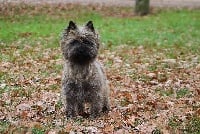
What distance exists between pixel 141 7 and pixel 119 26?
6909 millimetres

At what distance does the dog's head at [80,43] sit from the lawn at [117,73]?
3.57 feet

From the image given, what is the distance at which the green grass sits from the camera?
23969 mm

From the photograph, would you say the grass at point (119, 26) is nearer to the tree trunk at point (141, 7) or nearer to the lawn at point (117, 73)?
the lawn at point (117, 73)

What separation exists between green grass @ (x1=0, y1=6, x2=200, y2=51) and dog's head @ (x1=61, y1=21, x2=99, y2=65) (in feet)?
39.5

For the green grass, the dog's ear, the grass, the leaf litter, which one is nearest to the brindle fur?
the dog's ear

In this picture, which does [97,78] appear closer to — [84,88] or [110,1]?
[84,88]

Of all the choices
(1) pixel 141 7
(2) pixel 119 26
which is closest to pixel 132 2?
(1) pixel 141 7

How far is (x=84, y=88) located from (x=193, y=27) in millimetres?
19475

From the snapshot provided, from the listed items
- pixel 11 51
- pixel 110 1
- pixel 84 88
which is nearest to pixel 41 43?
pixel 11 51

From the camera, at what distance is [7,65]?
16.8 metres

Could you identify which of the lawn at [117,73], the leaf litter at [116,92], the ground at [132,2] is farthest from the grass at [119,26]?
the leaf litter at [116,92]

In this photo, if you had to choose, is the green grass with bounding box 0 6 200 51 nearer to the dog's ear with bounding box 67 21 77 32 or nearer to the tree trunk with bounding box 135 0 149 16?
the tree trunk with bounding box 135 0 149 16

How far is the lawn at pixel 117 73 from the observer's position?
31.5ft

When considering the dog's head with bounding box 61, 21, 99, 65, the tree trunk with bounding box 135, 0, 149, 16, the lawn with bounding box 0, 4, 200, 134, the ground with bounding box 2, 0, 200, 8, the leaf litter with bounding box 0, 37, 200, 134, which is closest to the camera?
the dog's head with bounding box 61, 21, 99, 65
